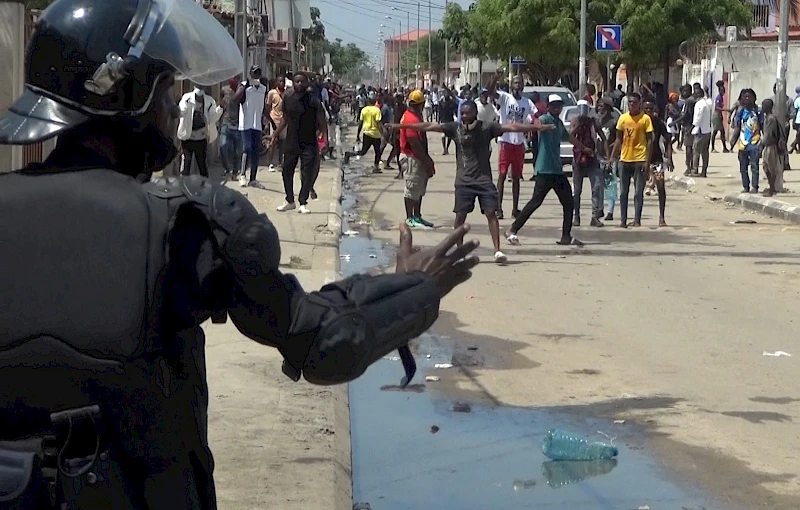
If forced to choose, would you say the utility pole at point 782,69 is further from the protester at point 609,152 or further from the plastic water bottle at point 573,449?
the plastic water bottle at point 573,449

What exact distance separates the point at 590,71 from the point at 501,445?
144 ft

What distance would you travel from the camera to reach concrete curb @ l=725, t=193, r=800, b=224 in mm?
16719

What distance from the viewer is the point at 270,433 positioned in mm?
5957

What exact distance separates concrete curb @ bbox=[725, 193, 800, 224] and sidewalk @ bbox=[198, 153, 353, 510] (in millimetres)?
10262

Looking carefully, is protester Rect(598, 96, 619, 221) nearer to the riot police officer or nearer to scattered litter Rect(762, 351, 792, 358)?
scattered litter Rect(762, 351, 792, 358)

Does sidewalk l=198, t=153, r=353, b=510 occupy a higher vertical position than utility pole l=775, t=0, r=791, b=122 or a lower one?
lower

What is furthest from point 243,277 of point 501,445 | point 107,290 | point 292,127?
point 292,127

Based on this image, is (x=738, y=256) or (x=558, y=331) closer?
(x=558, y=331)

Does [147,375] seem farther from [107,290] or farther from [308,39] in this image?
[308,39]

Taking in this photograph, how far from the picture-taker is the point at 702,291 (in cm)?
1088

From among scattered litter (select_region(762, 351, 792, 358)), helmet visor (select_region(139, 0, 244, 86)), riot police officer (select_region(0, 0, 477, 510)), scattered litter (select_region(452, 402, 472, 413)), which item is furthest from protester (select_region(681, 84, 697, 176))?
riot police officer (select_region(0, 0, 477, 510))

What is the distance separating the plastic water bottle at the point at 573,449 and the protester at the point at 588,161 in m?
9.09

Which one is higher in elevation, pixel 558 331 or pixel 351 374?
pixel 351 374

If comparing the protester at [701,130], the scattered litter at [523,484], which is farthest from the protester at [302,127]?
the scattered litter at [523,484]
